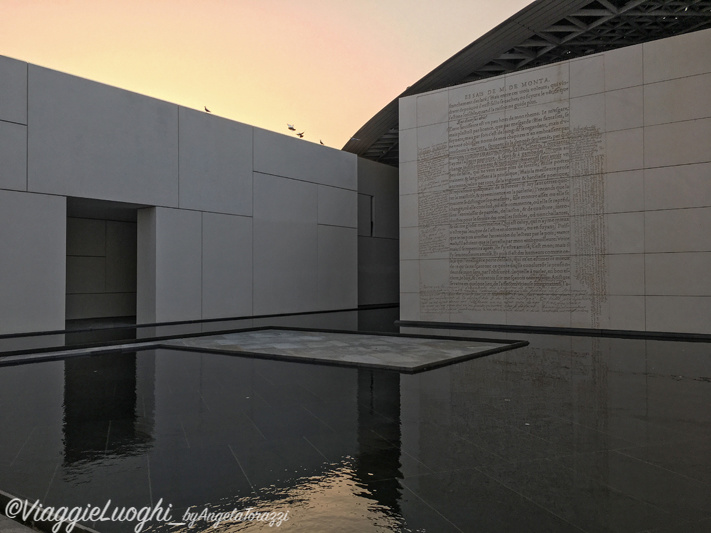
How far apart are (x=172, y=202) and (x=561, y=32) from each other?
14.5 metres

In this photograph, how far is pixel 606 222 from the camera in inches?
480

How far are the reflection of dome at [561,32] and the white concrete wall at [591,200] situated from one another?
4405 millimetres

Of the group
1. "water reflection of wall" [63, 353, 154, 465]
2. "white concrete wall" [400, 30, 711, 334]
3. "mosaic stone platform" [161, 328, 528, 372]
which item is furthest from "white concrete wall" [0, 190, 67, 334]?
"white concrete wall" [400, 30, 711, 334]

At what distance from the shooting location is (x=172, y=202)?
14.7 meters

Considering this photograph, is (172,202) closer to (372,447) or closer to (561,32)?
(372,447)

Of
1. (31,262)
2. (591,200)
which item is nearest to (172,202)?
(31,262)

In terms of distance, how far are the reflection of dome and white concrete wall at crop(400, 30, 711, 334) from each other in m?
4.41

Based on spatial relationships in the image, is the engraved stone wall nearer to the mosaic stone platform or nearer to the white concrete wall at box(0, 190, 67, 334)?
the mosaic stone platform

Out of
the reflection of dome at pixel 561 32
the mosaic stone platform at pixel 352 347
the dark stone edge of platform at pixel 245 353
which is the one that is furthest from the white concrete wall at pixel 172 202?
the reflection of dome at pixel 561 32

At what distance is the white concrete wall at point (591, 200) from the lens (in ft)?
37.2

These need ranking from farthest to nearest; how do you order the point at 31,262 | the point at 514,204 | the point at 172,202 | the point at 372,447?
the point at 172,202 < the point at 514,204 < the point at 31,262 < the point at 372,447

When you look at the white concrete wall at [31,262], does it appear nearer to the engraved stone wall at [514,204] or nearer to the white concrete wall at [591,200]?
the white concrete wall at [591,200]

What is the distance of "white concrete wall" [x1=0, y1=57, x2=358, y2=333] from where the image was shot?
467 inches

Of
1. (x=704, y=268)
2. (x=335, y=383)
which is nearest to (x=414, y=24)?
(x=704, y=268)
